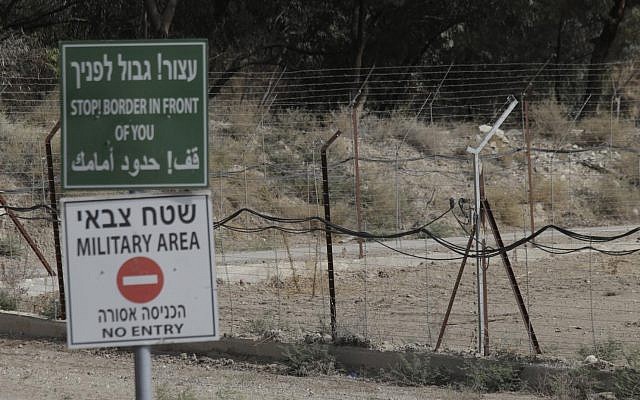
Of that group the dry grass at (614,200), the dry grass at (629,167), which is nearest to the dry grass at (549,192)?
the dry grass at (614,200)

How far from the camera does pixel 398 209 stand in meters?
18.7

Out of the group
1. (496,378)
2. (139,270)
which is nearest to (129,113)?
(139,270)

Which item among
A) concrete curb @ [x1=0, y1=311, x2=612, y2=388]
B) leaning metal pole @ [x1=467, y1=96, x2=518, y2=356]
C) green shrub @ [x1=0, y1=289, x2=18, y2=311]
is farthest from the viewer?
green shrub @ [x1=0, y1=289, x2=18, y2=311]

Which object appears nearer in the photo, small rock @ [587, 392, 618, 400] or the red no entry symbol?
the red no entry symbol

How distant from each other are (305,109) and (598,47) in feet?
28.2

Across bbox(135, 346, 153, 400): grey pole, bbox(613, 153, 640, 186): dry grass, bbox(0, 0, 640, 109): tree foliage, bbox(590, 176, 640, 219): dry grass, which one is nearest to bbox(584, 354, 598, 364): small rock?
bbox(135, 346, 153, 400): grey pole

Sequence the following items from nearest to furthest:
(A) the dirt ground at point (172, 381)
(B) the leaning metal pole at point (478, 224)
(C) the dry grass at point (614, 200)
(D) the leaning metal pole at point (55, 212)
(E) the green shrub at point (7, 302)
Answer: (A) the dirt ground at point (172, 381) → (B) the leaning metal pole at point (478, 224) → (D) the leaning metal pole at point (55, 212) → (E) the green shrub at point (7, 302) → (C) the dry grass at point (614, 200)

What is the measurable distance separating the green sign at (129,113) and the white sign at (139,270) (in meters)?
0.13

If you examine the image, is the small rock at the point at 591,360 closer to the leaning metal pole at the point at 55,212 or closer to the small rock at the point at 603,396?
the small rock at the point at 603,396

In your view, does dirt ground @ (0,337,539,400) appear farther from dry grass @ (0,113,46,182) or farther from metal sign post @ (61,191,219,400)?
dry grass @ (0,113,46,182)

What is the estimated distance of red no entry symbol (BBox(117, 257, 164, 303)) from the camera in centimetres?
430

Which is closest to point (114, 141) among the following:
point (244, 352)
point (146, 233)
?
point (146, 233)

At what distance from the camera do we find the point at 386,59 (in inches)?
1136

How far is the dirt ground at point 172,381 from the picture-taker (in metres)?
8.10
